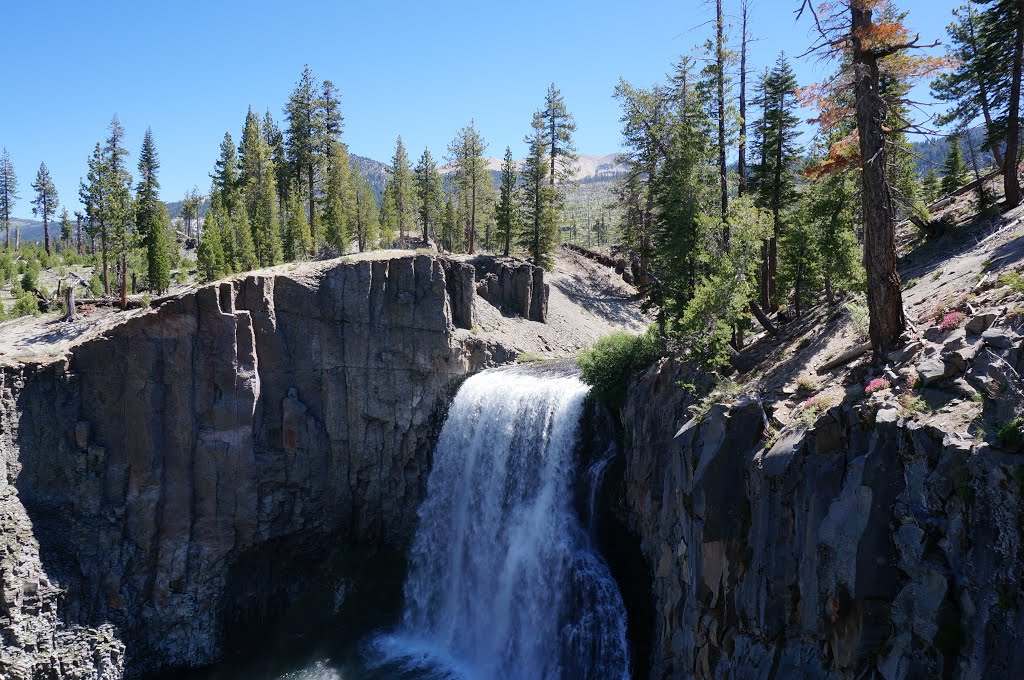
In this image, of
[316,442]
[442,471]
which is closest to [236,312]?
[316,442]

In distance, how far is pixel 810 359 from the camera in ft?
50.0

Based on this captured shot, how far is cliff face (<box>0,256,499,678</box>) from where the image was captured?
2481 cm

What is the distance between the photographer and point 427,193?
178 ft

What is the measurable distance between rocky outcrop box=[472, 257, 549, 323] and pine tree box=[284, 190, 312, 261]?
47.3 feet

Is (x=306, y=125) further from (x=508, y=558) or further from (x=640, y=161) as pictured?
(x=508, y=558)

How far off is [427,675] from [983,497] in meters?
20.5

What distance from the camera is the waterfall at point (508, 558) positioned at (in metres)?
20.3

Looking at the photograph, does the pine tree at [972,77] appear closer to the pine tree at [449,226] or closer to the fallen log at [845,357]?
the fallen log at [845,357]

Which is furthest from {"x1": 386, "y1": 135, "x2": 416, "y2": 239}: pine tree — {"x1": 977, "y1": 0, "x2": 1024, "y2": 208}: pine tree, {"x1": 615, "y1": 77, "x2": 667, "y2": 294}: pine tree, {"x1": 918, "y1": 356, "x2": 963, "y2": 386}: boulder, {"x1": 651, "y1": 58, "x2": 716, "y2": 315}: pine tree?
{"x1": 918, "y1": 356, "x2": 963, "y2": 386}: boulder

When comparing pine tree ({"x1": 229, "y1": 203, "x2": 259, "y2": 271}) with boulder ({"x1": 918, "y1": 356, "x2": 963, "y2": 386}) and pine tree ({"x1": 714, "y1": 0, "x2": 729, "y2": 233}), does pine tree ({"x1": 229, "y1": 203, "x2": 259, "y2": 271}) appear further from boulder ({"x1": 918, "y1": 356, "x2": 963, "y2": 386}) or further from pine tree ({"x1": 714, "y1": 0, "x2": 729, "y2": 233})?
boulder ({"x1": 918, "y1": 356, "x2": 963, "y2": 386})

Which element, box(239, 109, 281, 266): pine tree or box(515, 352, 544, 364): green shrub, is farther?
box(239, 109, 281, 266): pine tree

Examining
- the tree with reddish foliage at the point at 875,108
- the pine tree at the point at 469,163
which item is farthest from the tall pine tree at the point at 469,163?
the tree with reddish foliage at the point at 875,108

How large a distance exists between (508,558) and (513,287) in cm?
1952

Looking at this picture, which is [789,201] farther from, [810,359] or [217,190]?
[217,190]
